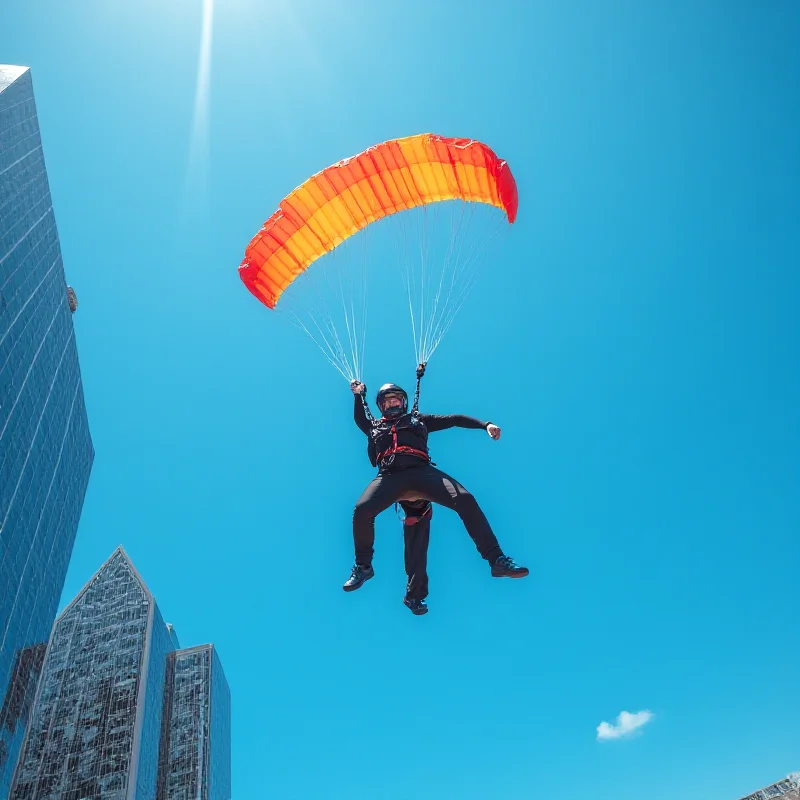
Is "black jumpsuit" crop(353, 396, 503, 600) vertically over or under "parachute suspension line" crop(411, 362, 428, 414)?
under

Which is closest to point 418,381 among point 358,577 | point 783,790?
point 358,577

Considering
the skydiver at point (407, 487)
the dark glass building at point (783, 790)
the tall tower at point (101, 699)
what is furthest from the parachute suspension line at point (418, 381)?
the tall tower at point (101, 699)

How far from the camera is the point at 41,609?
183 ft

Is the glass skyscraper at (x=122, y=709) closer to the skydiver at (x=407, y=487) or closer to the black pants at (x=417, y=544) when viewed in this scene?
the black pants at (x=417, y=544)

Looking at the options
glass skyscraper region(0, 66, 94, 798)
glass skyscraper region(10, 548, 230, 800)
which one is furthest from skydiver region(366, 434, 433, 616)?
glass skyscraper region(10, 548, 230, 800)

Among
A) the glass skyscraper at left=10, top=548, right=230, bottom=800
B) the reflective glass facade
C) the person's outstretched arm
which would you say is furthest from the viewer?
the reflective glass facade

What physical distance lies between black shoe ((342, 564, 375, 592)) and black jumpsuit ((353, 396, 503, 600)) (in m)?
0.07

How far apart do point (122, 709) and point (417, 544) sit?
7517cm

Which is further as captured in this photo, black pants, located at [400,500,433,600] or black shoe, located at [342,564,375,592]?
black pants, located at [400,500,433,600]

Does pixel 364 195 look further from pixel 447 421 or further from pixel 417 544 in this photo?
pixel 417 544

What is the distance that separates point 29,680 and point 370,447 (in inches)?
2383

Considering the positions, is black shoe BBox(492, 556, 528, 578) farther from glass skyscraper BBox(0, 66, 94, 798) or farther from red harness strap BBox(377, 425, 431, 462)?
glass skyscraper BBox(0, 66, 94, 798)

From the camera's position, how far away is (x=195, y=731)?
255 ft

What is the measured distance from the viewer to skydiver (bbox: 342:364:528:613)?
23.0ft
